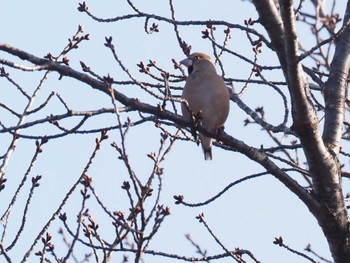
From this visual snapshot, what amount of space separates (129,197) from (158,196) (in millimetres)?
220

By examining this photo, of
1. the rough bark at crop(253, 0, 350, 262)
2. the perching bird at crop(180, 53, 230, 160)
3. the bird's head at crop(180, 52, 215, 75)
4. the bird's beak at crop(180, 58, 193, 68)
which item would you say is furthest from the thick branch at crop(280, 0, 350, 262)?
the bird's beak at crop(180, 58, 193, 68)

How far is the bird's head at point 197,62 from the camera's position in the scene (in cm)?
565

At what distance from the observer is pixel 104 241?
3.58m

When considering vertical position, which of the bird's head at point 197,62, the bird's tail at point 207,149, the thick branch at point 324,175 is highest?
the bird's head at point 197,62

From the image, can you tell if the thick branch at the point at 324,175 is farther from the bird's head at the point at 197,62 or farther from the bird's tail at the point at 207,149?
the bird's head at the point at 197,62

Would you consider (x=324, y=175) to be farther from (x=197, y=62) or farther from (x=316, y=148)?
(x=197, y=62)

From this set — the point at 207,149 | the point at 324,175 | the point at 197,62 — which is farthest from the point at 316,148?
the point at 197,62

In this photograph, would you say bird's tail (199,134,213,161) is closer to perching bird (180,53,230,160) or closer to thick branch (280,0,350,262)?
perching bird (180,53,230,160)

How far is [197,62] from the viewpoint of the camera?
582 centimetres

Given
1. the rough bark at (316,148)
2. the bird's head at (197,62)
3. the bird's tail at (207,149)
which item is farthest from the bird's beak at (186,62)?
the rough bark at (316,148)

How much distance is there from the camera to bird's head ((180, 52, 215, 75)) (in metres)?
5.65

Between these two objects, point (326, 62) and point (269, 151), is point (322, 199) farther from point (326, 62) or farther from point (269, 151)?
point (326, 62)

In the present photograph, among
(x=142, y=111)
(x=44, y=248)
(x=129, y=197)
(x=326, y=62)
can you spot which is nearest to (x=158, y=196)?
(x=129, y=197)

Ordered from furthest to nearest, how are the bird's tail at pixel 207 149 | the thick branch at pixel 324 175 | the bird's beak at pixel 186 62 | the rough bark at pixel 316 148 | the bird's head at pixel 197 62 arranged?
the bird's beak at pixel 186 62 → the bird's head at pixel 197 62 → the bird's tail at pixel 207 149 → the thick branch at pixel 324 175 → the rough bark at pixel 316 148
